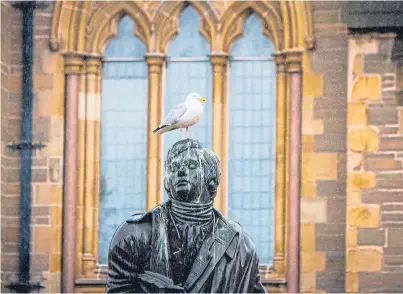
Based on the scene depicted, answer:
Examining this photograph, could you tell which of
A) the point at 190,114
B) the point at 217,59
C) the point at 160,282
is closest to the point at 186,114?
the point at 190,114

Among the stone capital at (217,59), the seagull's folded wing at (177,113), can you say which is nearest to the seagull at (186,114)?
the seagull's folded wing at (177,113)

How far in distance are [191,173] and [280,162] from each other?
16618 mm

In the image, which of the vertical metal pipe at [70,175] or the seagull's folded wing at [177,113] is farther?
the vertical metal pipe at [70,175]

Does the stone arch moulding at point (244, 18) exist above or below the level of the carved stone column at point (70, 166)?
above

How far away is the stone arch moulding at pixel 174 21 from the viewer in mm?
25188

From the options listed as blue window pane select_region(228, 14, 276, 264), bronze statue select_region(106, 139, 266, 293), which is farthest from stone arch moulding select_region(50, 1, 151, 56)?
bronze statue select_region(106, 139, 266, 293)

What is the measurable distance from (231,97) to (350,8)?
1.91 meters

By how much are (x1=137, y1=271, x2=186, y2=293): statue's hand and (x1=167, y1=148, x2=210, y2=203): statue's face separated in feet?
1.02

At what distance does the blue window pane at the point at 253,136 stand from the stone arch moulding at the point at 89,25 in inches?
42.4

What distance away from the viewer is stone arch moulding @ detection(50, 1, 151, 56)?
25.2 meters

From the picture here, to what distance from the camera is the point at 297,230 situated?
Answer: 977 inches

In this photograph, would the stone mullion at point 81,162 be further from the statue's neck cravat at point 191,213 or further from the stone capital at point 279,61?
the statue's neck cravat at point 191,213

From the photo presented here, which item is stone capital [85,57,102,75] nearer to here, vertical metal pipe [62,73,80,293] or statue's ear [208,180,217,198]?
vertical metal pipe [62,73,80,293]

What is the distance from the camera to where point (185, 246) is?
28.0ft
